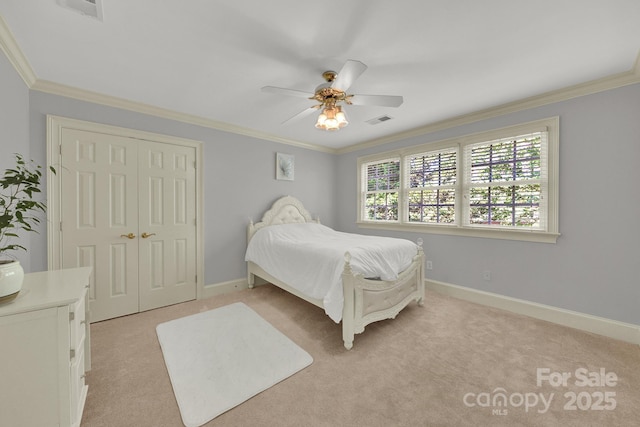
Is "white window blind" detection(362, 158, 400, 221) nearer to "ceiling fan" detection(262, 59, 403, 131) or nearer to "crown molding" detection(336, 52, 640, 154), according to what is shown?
"crown molding" detection(336, 52, 640, 154)

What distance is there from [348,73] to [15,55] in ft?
8.55

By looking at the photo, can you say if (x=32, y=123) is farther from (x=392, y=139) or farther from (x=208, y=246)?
(x=392, y=139)

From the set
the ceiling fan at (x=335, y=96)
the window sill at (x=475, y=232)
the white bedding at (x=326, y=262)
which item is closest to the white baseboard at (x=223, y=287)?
the white bedding at (x=326, y=262)

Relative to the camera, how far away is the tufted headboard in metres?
3.93

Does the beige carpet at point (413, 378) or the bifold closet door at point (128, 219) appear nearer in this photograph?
the beige carpet at point (413, 378)

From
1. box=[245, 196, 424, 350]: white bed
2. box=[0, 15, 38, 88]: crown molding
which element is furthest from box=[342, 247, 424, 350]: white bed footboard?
box=[0, 15, 38, 88]: crown molding

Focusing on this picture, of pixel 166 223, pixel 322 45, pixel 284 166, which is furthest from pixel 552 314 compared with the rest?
pixel 166 223

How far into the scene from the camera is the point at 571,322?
8.57 ft

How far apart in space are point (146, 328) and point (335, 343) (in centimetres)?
200

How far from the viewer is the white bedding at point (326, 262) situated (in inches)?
91.2

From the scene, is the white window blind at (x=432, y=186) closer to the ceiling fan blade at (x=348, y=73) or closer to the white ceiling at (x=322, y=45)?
the white ceiling at (x=322, y=45)

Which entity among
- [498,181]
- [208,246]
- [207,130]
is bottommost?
[208,246]

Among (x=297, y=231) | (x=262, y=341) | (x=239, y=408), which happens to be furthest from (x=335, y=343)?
(x=297, y=231)

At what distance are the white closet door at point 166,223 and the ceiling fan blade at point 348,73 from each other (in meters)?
2.39
